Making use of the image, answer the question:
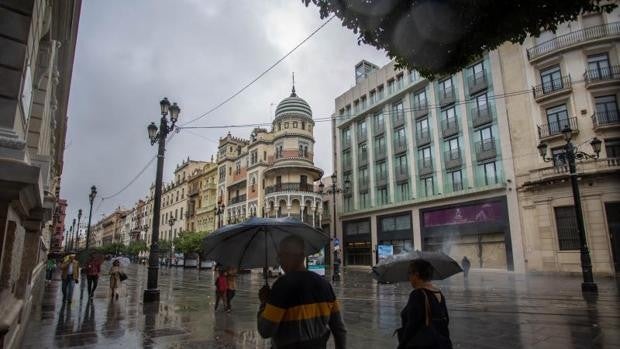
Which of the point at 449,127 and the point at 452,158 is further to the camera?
the point at 449,127

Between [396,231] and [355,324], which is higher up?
[396,231]

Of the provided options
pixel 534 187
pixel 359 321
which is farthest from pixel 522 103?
pixel 359 321

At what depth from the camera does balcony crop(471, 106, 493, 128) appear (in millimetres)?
→ 31866

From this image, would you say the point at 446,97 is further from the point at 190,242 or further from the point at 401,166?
the point at 190,242

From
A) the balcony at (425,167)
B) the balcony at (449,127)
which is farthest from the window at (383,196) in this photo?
the balcony at (449,127)

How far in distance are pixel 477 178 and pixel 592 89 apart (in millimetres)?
9943

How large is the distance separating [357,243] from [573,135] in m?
23.7

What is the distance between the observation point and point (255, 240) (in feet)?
15.4

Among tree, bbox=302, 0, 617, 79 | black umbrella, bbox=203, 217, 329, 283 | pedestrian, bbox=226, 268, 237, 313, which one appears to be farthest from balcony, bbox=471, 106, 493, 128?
black umbrella, bbox=203, 217, 329, 283

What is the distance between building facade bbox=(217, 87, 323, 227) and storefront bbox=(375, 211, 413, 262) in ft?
29.8

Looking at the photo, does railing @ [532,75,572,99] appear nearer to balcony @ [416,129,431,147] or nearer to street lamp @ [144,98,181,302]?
balcony @ [416,129,431,147]

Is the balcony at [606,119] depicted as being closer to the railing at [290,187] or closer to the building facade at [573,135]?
the building facade at [573,135]

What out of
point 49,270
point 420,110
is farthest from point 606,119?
point 49,270

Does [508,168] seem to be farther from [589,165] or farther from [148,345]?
[148,345]
